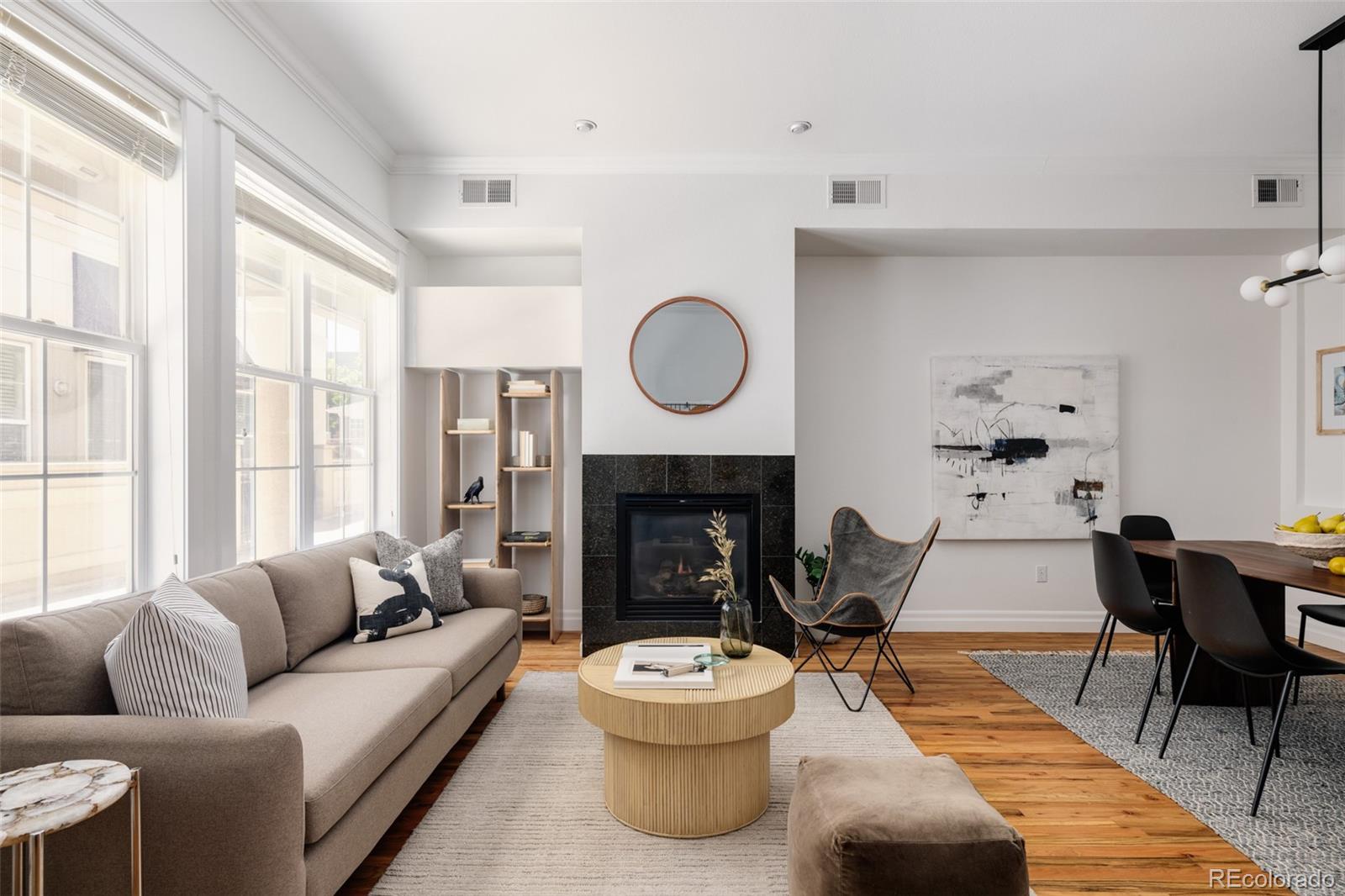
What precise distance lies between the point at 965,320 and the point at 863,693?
262cm

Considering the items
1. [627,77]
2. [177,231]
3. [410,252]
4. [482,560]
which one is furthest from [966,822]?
[410,252]

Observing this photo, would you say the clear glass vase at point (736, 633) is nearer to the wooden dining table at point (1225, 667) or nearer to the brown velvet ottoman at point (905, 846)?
the brown velvet ottoman at point (905, 846)

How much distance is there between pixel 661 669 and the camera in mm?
2299

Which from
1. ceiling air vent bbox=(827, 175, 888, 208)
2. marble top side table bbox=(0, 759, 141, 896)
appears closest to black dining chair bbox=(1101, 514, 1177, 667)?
ceiling air vent bbox=(827, 175, 888, 208)

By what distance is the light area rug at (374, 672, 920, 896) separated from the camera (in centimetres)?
184

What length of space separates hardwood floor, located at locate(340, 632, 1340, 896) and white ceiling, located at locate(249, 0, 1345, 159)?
9.46ft

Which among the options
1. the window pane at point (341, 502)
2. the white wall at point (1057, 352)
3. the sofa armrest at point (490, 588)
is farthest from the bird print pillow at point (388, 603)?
the white wall at point (1057, 352)

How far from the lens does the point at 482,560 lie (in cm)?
438

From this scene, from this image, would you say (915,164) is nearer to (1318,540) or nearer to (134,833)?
(1318,540)

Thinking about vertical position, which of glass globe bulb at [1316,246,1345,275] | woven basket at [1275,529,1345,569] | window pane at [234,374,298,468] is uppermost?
glass globe bulb at [1316,246,1345,275]

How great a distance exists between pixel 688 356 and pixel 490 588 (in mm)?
1698

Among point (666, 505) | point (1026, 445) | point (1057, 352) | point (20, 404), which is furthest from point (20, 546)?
point (1057, 352)

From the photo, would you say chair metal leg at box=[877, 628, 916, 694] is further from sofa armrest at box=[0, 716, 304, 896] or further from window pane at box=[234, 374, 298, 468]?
window pane at box=[234, 374, 298, 468]

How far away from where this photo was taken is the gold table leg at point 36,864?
1.08m
